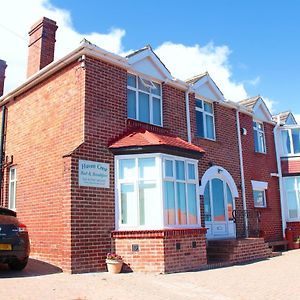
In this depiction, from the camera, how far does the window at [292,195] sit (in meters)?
17.8

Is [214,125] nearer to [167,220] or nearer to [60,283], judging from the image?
[167,220]

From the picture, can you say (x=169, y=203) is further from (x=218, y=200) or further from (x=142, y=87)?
(x=218, y=200)

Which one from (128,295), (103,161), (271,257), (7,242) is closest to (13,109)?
(103,161)

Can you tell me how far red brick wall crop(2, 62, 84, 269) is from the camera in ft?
33.4

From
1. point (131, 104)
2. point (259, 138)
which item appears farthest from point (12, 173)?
point (259, 138)

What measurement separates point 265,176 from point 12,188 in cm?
1051

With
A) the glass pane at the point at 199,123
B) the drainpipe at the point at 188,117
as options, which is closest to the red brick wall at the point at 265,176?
the glass pane at the point at 199,123

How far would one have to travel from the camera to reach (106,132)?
1088cm

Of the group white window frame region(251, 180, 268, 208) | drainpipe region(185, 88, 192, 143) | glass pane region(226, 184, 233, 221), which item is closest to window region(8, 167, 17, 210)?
drainpipe region(185, 88, 192, 143)

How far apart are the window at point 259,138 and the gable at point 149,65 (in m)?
6.36

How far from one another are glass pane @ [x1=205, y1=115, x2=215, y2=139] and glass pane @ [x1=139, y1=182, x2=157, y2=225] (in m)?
4.99

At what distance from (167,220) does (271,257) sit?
5.13 metres

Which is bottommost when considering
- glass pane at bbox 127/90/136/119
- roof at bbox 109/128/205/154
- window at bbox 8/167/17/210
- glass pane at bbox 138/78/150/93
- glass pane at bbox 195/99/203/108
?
window at bbox 8/167/17/210

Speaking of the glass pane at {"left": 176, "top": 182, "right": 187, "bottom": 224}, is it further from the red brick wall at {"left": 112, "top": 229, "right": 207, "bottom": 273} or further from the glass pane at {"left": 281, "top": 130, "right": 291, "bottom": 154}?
the glass pane at {"left": 281, "top": 130, "right": 291, "bottom": 154}
